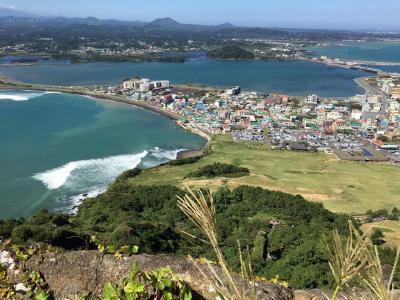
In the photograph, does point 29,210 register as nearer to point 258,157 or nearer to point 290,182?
point 290,182

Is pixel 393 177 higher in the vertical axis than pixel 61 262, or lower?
lower

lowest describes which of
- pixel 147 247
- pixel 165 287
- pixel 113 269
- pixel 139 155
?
pixel 139 155

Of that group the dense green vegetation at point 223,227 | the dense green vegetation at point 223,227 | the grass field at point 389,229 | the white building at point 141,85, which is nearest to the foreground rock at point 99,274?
the dense green vegetation at point 223,227

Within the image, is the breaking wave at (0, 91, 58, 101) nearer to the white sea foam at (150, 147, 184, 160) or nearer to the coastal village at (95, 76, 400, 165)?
the coastal village at (95, 76, 400, 165)

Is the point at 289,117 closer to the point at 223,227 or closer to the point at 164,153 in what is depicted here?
the point at 164,153

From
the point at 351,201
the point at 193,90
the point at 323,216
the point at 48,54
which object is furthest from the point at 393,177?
the point at 48,54

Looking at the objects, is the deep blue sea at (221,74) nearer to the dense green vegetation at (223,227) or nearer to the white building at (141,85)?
the white building at (141,85)

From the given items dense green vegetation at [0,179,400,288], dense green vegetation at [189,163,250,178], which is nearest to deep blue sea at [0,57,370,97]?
dense green vegetation at [189,163,250,178]
